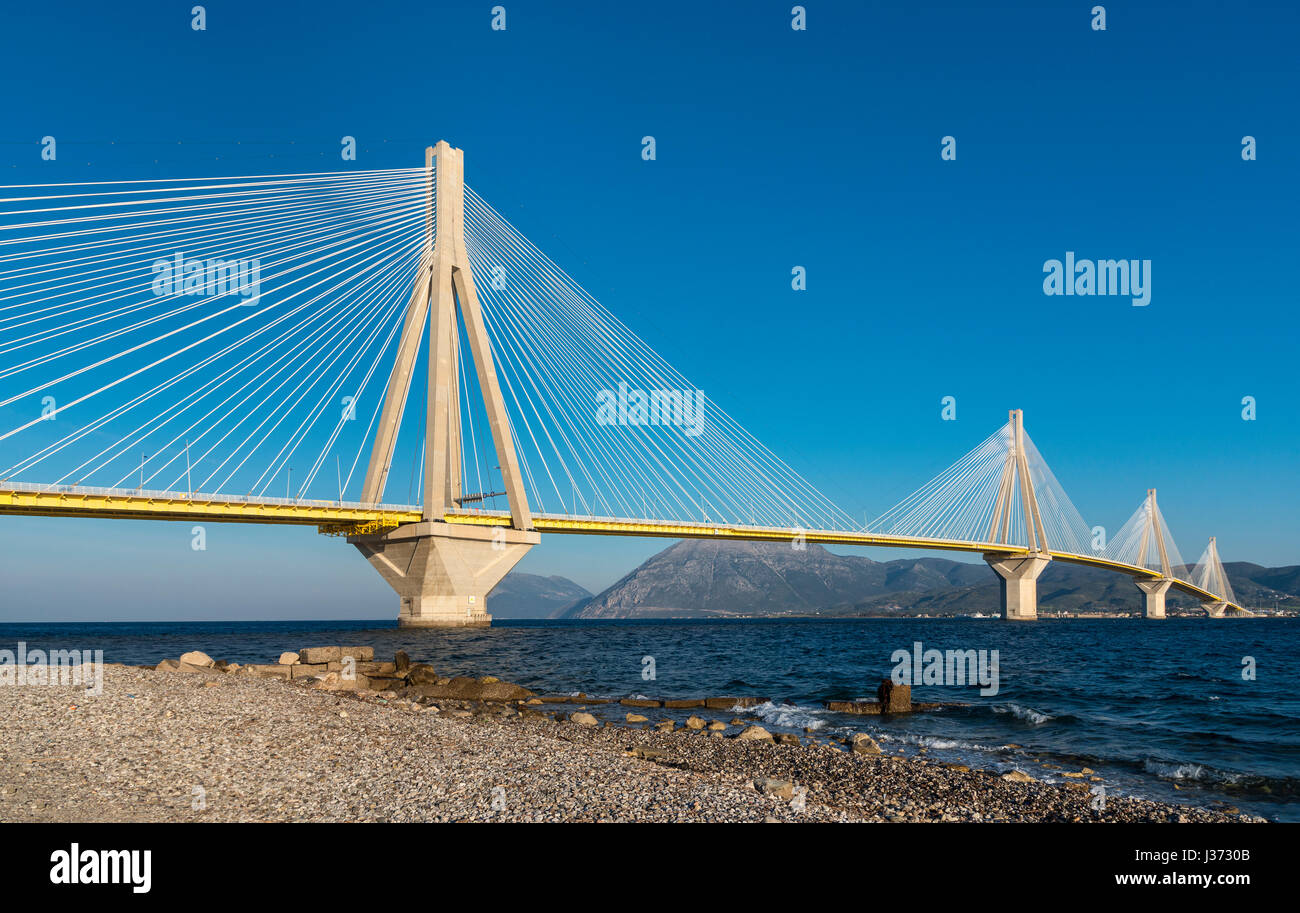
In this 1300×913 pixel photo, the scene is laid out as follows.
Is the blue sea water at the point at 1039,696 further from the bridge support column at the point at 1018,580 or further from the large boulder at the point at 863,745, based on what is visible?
the bridge support column at the point at 1018,580

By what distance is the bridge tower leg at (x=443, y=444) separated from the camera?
4594 cm

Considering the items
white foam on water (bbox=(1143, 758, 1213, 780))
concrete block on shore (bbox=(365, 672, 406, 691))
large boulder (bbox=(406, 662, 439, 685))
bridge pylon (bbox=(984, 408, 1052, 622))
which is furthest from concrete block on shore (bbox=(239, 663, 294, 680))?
bridge pylon (bbox=(984, 408, 1052, 622))

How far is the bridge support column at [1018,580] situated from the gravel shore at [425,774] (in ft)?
269

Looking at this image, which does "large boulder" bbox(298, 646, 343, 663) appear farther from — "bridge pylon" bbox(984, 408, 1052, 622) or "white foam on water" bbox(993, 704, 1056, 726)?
"bridge pylon" bbox(984, 408, 1052, 622)

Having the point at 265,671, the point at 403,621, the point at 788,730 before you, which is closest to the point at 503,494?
the point at 403,621

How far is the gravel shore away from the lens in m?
8.34

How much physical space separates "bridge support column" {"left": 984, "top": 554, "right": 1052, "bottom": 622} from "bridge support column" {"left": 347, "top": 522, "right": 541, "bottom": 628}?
60.1m

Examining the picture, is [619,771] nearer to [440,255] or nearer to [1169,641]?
[440,255]

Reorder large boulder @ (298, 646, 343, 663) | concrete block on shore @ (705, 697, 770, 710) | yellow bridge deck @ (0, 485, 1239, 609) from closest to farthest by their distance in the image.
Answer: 1. concrete block on shore @ (705, 697, 770, 710)
2. large boulder @ (298, 646, 343, 663)
3. yellow bridge deck @ (0, 485, 1239, 609)

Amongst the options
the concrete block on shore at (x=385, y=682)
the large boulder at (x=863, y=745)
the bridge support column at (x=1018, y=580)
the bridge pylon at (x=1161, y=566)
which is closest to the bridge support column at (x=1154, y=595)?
the bridge pylon at (x=1161, y=566)

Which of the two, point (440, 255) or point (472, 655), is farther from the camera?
point (440, 255)
